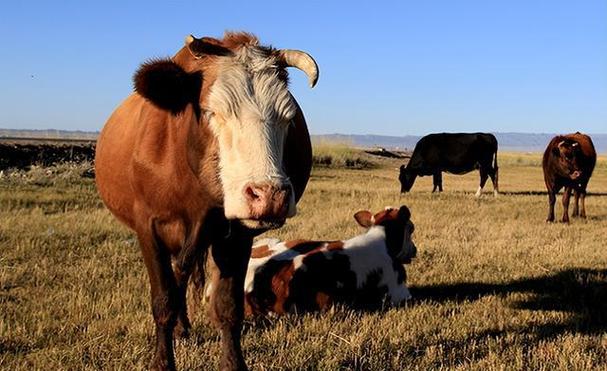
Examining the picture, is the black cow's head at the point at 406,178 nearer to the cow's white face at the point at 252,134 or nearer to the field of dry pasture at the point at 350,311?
the field of dry pasture at the point at 350,311

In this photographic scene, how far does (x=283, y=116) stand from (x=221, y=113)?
13.0 inches

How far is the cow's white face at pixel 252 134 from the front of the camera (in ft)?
10.9

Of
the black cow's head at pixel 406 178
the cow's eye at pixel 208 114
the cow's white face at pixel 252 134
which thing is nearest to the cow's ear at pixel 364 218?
the cow's white face at pixel 252 134

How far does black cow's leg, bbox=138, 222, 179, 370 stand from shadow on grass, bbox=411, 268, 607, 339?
→ 2.80m

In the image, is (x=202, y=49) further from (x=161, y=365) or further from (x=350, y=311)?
(x=350, y=311)

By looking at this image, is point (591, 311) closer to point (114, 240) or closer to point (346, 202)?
point (114, 240)

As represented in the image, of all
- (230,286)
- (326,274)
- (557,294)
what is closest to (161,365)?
(230,286)

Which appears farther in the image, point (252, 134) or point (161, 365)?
point (161, 365)

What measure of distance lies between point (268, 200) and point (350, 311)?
9.24 feet

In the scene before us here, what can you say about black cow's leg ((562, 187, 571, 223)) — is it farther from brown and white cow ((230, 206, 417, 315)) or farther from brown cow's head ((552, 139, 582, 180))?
brown and white cow ((230, 206, 417, 315))

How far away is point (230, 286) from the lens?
15.0ft

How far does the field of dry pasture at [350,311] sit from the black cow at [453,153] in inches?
498

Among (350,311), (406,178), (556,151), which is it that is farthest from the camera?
(406,178)

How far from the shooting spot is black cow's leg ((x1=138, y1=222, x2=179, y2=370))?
4.38 m
